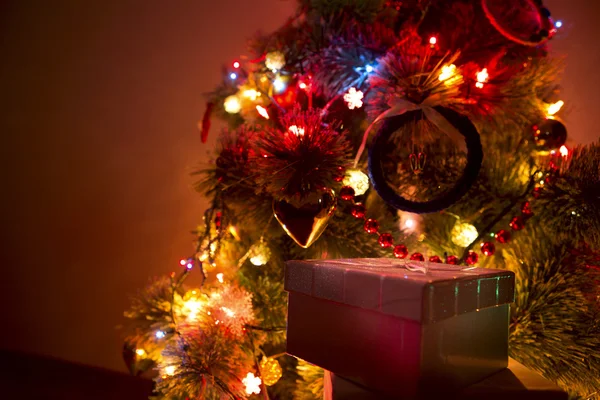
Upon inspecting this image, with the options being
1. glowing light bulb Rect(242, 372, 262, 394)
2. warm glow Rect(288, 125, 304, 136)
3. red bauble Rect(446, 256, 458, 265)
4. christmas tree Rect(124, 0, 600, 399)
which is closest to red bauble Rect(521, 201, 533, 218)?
christmas tree Rect(124, 0, 600, 399)

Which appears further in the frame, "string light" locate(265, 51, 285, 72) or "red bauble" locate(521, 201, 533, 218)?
"string light" locate(265, 51, 285, 72)

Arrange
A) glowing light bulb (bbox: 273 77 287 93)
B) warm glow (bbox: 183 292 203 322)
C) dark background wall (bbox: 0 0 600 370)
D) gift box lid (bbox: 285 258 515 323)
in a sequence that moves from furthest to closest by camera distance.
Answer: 1. dark background wall (bbox: 0 0 600 370)
2. glowing light bulb (bbox: 273 77 287 93)
3. warm glow (bbox: 183 292 203 322)
4. gift box lid (bbox: 285 258 515 323)

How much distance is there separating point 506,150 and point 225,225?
45 centimetres

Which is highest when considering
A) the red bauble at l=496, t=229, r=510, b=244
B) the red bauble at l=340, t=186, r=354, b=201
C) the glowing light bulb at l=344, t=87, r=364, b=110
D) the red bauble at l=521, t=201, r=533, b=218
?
the glowing light bulb at l=344, t=87, r=364, b=110

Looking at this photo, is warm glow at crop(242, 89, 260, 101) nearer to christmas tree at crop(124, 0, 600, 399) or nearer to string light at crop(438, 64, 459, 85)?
christmas tree at crop(124, 0, 600, 399)

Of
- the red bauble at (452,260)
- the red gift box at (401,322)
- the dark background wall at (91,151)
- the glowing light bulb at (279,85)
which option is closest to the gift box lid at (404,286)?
the red gift box at (401,322)

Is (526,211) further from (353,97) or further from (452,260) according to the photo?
(353,97)

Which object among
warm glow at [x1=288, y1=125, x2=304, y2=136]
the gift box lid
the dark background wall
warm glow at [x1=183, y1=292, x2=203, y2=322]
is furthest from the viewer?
the dark background wall

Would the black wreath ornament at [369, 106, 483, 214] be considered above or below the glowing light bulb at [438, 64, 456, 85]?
below

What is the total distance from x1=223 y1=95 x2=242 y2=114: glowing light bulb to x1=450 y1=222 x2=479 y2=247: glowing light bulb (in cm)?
42

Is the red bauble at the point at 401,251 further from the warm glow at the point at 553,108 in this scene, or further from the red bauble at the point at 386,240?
the warm glow at the point at 553,108

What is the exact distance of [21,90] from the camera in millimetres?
1003

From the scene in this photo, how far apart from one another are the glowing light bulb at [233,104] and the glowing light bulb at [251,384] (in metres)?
0.45

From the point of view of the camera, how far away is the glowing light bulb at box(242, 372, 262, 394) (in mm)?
544
